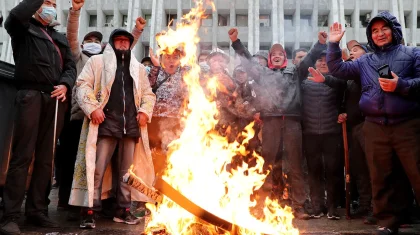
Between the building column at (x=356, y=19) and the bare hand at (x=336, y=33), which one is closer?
the bare hand at (x=336, y=33)

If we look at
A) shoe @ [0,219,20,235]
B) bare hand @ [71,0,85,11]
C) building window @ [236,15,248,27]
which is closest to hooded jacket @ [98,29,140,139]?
bare hand @ [71,0,85,11]

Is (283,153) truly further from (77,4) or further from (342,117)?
(77,4)

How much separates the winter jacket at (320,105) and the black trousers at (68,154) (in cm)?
333

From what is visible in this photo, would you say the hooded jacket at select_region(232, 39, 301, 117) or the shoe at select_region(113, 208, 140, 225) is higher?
the hooded jacket at select_region(232, 39, 301, 117)

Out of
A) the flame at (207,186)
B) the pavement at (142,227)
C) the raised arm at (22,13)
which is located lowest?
the pavement at (142,227)

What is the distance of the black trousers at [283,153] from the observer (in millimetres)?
5594

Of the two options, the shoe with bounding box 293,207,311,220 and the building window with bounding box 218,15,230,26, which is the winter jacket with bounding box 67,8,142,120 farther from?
the building window with bounding box 218,15,230,26

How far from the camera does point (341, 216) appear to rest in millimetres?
5453

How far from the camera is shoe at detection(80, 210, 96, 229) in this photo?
4.32 metres

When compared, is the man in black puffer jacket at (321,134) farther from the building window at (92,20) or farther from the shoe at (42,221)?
the building window at (92,20)

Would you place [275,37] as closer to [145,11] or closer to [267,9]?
[267,9]

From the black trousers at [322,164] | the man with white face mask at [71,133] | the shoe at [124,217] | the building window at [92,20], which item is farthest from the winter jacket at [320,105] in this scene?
the building window at [92,20]

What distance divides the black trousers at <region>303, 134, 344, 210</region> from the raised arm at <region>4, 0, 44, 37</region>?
404cm

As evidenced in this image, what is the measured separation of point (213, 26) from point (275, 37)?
433cm
